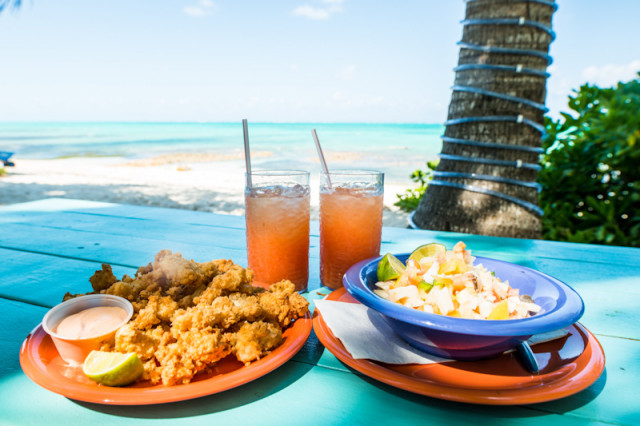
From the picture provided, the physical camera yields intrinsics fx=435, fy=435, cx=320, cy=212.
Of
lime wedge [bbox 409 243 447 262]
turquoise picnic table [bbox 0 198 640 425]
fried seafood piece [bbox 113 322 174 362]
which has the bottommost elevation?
turquoise picnic table [bbox 0 198 640 425]

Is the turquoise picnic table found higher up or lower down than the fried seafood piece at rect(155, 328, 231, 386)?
lower down

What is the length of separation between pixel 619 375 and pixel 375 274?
0.53m

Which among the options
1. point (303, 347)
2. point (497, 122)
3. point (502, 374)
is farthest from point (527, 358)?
point (497, 122)

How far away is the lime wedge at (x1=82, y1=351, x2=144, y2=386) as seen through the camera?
0.73m

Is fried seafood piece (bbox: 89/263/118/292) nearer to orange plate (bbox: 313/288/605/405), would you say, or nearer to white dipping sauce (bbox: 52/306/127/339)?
white dipping sauce (bbox: 52/306/127/339)

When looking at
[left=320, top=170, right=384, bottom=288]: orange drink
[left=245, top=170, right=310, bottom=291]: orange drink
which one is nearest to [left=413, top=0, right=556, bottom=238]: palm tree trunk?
[left=320, top=170, right=384, bottom=288]: orange drink

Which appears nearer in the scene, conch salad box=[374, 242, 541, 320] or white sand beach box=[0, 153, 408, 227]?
conch salad box=[374, 242, 541, 320]

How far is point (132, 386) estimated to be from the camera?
76cm

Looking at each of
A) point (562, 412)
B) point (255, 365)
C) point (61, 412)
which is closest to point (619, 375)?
point (562, 412)

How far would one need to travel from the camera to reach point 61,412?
2.44ft

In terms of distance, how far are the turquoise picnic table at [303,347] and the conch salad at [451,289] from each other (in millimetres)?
166

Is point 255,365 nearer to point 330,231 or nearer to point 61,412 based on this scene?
point 61,412

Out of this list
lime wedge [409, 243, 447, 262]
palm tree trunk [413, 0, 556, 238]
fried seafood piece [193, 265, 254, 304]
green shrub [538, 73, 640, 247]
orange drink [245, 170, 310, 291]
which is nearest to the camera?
fried seafood piece [193, 265, 254, 304]

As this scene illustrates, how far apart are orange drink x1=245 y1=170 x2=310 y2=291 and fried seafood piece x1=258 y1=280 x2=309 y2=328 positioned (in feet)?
0.85
